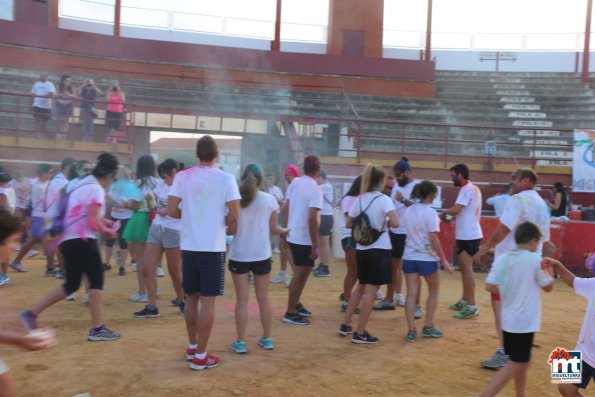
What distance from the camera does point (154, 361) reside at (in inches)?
200

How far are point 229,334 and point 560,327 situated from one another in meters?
3.86

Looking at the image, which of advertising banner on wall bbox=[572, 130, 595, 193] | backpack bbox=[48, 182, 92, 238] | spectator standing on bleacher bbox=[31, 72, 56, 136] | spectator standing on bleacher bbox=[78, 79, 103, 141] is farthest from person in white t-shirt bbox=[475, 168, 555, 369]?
spectator standing on bleacher bbox=[31, 72, 56, 136]

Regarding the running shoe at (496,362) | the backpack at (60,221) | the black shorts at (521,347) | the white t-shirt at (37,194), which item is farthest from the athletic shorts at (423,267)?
the white t-shirt at (37,194)

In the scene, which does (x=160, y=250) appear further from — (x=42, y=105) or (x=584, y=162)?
(x=584, y=162)

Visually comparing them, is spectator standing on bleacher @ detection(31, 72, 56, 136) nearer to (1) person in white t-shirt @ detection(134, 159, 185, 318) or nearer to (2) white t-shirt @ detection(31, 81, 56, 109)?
(2) white t-shirt @ detection(31, 81, 56, 109)

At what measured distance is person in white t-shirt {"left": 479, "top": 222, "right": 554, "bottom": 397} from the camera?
4113mm

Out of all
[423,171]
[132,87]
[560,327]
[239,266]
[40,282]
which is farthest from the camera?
[132,87]

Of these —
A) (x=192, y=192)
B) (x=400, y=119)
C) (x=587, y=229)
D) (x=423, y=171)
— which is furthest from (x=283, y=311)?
(x=400, y=119)

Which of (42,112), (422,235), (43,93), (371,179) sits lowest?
(422,235)

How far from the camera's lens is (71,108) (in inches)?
658

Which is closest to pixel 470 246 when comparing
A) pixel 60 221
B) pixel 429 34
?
pixel 60 221

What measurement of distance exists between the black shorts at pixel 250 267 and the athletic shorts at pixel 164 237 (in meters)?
1.26

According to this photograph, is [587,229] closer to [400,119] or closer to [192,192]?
[192,192]

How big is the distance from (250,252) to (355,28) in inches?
822
